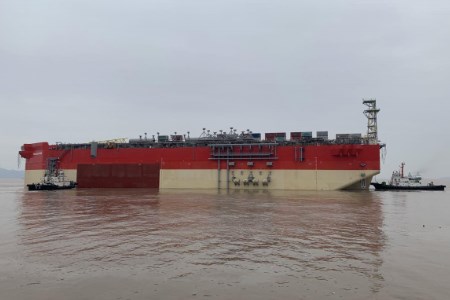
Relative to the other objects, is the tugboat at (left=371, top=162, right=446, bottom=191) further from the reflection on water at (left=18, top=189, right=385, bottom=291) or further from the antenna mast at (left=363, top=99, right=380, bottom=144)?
the reflection on water at (left=18, top=189, right=385, bottom=291)

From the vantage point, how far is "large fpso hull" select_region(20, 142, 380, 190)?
46.5 meters

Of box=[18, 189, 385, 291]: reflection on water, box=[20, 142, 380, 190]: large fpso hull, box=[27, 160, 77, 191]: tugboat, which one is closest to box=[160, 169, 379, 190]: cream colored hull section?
box=[20, 142, 380, 190]: large fpso hull

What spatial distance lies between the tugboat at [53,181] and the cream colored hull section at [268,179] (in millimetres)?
15447

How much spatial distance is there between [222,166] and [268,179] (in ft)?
23.4

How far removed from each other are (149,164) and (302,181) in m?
24.0

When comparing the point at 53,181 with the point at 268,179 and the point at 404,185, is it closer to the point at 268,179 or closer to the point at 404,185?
the point at 268,179

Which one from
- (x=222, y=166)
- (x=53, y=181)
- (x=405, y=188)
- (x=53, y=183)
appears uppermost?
(x=222, y=166)

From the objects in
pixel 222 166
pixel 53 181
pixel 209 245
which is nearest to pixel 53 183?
pixel 53 181

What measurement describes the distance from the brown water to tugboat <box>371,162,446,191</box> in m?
39.0

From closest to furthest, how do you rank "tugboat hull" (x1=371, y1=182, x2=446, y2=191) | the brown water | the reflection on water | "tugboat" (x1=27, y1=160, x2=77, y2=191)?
the brown water
the reflection on water
"tugboat" (x1=27, y1=160, x2=77, y2=191)
"tugboat hull" (x1=371, y1=182, x2=446, y2=191)

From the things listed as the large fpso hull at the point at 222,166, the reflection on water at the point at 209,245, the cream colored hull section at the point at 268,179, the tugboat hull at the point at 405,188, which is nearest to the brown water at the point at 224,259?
the reflection on water at the point at 209,245

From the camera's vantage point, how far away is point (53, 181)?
54.1 metres

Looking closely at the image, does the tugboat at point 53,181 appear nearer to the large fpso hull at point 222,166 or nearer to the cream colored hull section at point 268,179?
the large fpso hull at point 222,166

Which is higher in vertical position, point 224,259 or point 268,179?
point 268,179
